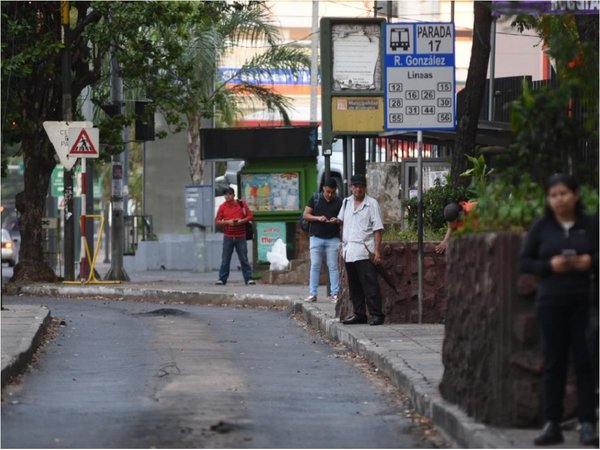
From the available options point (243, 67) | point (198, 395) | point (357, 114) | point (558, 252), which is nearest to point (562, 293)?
point (558, 252)

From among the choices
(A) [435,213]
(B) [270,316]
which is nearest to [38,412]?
(A) [435,213]

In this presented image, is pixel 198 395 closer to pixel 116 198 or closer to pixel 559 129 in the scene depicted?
pixel 559 129

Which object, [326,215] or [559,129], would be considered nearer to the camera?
[559,129]

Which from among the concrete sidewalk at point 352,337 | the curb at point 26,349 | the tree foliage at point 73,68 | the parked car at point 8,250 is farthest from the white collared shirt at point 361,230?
the parked car at point 8,250

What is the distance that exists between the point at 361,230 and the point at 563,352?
8.25 metres

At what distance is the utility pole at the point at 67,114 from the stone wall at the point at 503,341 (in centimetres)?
1866

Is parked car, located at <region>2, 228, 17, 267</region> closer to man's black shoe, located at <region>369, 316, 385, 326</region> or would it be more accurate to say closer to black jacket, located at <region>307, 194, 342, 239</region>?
black jacket, located at <region>307, 194, 342, 239</region>

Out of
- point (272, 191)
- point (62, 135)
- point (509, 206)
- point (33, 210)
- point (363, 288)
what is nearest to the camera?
point (509, 206)

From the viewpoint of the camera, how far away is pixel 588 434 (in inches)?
315

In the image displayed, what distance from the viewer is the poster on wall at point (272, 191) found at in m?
29.4

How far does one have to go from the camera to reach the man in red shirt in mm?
26703

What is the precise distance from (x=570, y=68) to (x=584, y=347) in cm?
220

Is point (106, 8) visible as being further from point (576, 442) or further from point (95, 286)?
point (576, 442)

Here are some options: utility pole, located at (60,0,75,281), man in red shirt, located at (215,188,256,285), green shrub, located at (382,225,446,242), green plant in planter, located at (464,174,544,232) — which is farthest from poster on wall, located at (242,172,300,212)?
green plant in planter, located at (464,174,544,232)
